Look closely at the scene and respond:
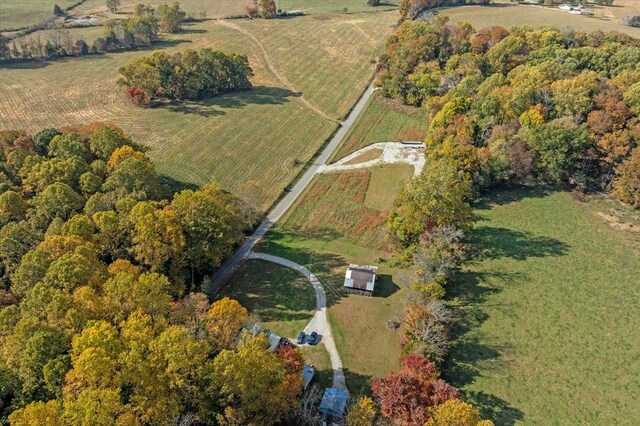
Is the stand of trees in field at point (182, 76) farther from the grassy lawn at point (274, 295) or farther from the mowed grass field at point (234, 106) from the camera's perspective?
the grassy lawn at point (274, 295)

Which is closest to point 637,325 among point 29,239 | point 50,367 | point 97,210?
point 50,367

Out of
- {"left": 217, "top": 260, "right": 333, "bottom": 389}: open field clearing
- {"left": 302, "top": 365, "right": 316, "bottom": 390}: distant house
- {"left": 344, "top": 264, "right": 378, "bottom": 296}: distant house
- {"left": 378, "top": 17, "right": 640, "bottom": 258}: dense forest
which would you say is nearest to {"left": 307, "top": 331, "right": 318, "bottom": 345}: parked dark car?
{"left": 217, "top": 260, "right": 333, "bottom": 389}: open field clearing

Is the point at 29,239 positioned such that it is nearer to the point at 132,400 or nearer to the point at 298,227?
the point at 132,400

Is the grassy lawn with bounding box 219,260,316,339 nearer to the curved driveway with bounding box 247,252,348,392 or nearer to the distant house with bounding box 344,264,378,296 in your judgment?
the curved driveway with bounding box 247,252,348,392

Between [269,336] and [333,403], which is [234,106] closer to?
[269,336]

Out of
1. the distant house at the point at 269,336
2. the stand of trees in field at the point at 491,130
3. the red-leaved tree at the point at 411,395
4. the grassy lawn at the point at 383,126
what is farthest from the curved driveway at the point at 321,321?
the grassy lawn at the point at 383,126

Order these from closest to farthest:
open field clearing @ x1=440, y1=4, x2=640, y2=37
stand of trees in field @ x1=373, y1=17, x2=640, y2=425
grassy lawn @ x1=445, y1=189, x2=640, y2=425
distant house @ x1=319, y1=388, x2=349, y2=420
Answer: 1. distant house @ x1=319, y1=388, x2=349, y2=420
2. grassy lawn @ x1=445, y1=189, x2=640, y2=425
3. stand of trees in field @ x1=373, y1=17, x2=640, y2=425
4. open field clearing @ x1=440, y1=4, x2=640, y2=37
